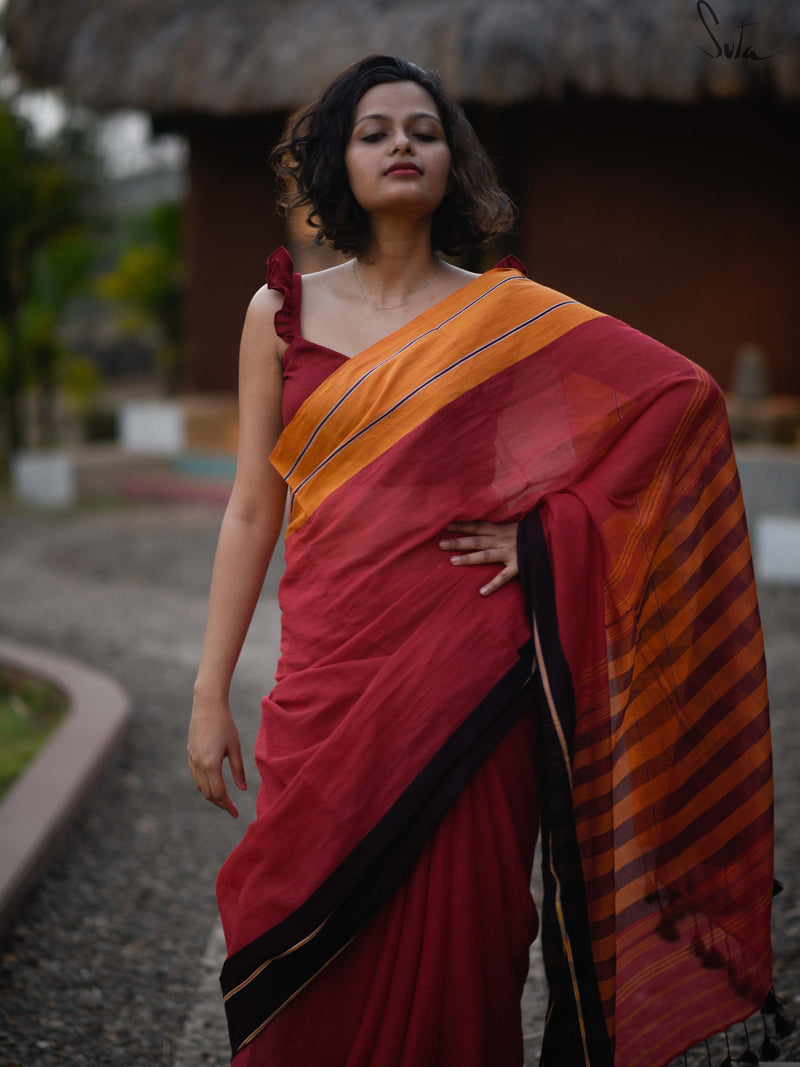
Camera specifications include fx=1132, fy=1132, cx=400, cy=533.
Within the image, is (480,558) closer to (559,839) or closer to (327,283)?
(559,839)

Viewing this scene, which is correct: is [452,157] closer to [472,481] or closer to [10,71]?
[472,481]

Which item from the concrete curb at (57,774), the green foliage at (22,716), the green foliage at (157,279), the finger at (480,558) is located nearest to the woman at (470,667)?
the finger at (480,558)

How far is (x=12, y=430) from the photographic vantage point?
36.0 feet

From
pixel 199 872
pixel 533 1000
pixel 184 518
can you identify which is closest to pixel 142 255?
pixel 184 518

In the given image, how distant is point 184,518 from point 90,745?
4889 millimetres

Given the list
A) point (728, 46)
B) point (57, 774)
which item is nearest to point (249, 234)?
point (57, 774)

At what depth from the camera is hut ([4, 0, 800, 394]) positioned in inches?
322

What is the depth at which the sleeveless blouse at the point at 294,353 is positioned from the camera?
1926 mm

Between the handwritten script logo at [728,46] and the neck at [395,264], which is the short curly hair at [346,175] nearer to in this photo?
the neck at [395,264]

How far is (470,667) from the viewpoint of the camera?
181 cm

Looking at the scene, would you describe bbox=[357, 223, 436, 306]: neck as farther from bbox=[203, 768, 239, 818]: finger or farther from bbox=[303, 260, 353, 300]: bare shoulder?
bbox=[203, 768, 239, 818]: finger

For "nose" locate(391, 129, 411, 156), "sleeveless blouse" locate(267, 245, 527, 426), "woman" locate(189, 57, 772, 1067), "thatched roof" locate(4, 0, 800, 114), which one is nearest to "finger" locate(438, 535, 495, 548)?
"woman" locate(189, 57, 772, 1067)

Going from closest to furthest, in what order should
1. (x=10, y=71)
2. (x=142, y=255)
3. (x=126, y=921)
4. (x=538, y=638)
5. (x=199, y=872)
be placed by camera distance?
(x=538, y=638) < (x=126, y=921) < (x=199, y=872) < (x=10, y=71) < (x=142, y=255)

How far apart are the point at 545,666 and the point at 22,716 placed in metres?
3.35
